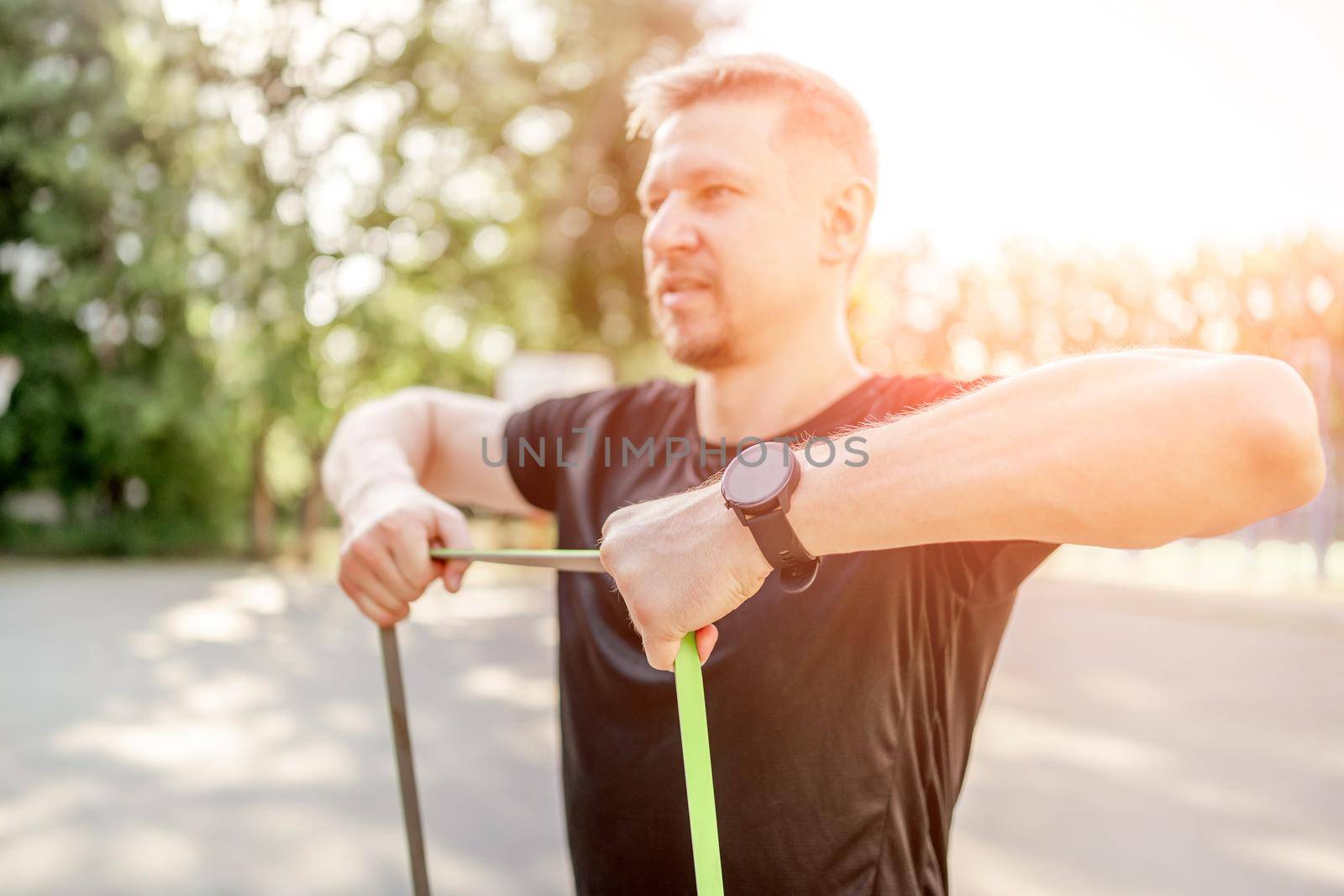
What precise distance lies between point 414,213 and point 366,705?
44.0 ft

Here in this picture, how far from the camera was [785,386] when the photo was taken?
186 centimetres

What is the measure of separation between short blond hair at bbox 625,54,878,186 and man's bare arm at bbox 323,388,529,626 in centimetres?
74

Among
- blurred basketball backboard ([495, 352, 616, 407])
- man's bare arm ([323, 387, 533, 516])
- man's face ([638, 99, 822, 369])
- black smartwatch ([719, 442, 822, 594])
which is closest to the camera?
black smartwatch ([719, 442, 822, 594])

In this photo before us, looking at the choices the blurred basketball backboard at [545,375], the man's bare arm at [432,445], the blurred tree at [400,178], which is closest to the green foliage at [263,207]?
the blurred tree at [400,178]

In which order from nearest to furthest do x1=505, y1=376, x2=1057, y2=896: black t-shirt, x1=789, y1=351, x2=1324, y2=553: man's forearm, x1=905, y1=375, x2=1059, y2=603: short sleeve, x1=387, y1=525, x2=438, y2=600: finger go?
x1=789, y1=351, x2=1324, y2=553: man's forearm → x1=905, y1=375, x2=1059, y2=603: short sleeve → x1=505, y1=376, x2=1057, y2=896: black t-shirt → x1=387, y1=525, x2=438, y2=600: finger

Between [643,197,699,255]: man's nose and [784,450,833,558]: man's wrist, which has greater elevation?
[643,197,699,255]: man's nose

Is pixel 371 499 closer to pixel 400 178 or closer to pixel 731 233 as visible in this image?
pixel 731 233

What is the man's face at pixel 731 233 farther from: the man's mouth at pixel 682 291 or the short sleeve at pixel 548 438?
the short sleeve at pixel 548 438

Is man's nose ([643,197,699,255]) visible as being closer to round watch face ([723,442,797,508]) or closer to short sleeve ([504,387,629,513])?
short sleeve ([504,387,629,513])

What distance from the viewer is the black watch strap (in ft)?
3.88

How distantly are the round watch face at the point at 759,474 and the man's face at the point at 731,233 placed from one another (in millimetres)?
621

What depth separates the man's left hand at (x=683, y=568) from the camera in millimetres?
1204

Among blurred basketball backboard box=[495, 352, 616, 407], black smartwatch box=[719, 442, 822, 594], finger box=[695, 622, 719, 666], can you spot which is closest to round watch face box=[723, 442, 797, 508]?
black smartwatch box=[719, 442, 822, 594]

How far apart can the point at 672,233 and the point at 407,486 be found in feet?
1.90
